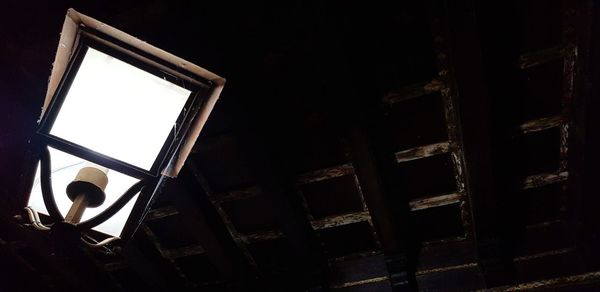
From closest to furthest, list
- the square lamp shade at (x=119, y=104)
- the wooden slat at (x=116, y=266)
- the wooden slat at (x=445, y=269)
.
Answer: the square lamp shade at (x=119, y=104), the wooden slat at (x=445, y=269), the wooden slat at (x=116, y=266)

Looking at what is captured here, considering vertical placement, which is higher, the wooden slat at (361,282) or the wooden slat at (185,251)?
the wooden slat at (185,251)

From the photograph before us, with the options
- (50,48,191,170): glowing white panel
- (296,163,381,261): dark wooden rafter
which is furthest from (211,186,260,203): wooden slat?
(50,48,191,170): glowing white panel

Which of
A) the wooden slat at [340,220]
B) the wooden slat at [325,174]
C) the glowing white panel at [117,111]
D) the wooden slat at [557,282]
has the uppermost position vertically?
the glowing white panel at [117,111]

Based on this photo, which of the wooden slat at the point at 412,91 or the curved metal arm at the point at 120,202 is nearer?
the curved metal arm at the point at 120,202

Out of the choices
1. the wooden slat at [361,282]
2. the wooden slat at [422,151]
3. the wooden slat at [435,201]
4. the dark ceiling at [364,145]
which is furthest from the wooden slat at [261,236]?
the wooden slat at [422,151]

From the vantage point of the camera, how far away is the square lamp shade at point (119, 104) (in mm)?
2098

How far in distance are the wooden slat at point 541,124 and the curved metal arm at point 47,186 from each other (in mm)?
4161

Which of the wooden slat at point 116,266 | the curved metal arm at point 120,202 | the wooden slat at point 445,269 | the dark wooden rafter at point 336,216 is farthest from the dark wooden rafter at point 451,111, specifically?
the wooden slat at point 116,266

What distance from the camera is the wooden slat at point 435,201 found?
15.1 ft

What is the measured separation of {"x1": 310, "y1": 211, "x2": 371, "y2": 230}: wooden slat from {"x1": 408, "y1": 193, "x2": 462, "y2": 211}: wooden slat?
0.58 meters

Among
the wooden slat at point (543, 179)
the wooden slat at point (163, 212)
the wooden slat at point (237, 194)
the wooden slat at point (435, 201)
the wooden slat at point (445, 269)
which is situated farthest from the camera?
the wooden slat at point (163, 212)

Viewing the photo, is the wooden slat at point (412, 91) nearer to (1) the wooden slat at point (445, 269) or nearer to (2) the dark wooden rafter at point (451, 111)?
(2) the dark wooden rafter at point (451, 111)

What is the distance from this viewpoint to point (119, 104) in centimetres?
216

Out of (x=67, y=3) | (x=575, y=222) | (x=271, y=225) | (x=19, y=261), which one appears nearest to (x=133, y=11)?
(x=67, y=3)
